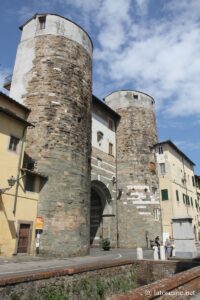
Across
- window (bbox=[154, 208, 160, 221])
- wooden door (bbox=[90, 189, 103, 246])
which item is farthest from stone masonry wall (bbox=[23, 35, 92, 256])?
window (bbox=[154, 208, 160, 221])

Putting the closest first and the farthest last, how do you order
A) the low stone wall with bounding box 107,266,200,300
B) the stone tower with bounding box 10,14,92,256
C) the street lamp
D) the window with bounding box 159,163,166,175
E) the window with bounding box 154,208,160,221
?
the low stone wall with bounding box 107,266,200,300
the street lamp
the stone tower with bounding box 10,14,92,256
the window with bounding box 154,208,160,221
the window with bounding box 159,163,166,175

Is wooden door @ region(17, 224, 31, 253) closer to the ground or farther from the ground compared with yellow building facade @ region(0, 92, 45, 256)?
closer to the ground

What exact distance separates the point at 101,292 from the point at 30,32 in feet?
53.4

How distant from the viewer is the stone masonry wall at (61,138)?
14.3 metres

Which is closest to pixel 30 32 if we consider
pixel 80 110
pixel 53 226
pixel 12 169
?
pixel 80 110

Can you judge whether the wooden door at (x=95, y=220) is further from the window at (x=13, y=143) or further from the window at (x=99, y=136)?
the window at (x=13, y=143)

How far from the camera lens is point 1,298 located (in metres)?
6.21

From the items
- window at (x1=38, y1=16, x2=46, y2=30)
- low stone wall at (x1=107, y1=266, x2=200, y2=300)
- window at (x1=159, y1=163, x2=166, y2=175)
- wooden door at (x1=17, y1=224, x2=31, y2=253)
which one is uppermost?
window at (x1=38, y1=16, x2=46, y2=30)

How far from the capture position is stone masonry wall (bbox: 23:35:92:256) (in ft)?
47.0

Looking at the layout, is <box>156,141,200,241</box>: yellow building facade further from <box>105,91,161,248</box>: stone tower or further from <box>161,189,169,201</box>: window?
<box>105,91,161,248</box>: stone tower

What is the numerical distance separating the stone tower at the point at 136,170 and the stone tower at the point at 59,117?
296 inches

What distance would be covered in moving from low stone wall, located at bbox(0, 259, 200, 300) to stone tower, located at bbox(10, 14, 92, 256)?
4313 mm

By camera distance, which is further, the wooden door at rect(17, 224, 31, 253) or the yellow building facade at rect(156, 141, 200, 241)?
the yellow building facade at rect(156, 141, 200, 241)

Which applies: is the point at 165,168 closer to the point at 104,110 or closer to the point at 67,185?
the point at 104,110
